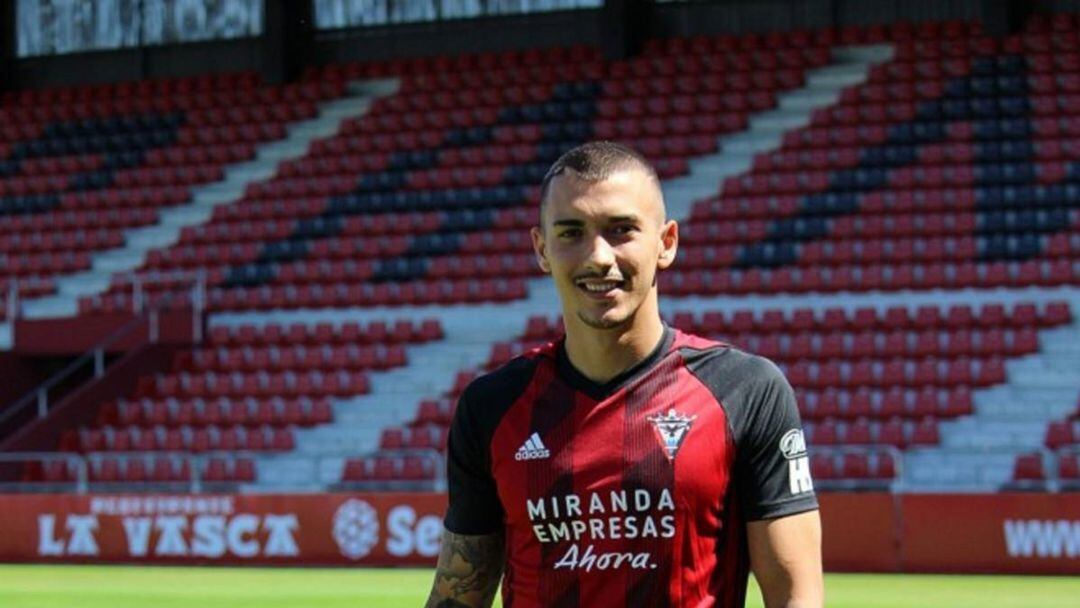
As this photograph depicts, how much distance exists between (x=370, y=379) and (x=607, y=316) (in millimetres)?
21697

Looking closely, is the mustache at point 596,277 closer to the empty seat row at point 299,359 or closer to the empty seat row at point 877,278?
the empty seat row at point 877,278

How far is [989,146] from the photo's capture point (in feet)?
84.9

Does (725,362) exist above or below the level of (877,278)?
above

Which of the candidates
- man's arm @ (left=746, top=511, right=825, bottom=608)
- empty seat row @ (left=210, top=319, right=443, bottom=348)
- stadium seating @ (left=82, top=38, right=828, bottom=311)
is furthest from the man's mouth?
stadium seating @ (left=82, top=38, right=828, bottom=311)

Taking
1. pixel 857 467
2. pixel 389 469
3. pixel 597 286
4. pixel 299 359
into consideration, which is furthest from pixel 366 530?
pixel 597 286

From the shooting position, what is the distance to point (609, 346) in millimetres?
3670

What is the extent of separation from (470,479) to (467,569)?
20 cm

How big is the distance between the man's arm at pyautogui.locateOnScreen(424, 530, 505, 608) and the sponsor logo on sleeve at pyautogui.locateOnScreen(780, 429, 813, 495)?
2.07 feet

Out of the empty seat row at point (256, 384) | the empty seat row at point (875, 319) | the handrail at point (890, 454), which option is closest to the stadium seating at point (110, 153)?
the empty seat row at point (256, 384)

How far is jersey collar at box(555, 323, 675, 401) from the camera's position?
12.2ft

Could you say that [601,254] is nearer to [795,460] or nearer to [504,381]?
[504,381]

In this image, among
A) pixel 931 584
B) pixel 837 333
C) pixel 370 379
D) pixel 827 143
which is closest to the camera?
pixel 931 584

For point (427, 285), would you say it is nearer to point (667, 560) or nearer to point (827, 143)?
point (827, 143)

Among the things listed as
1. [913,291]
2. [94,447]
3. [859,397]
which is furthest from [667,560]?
[94,447]
